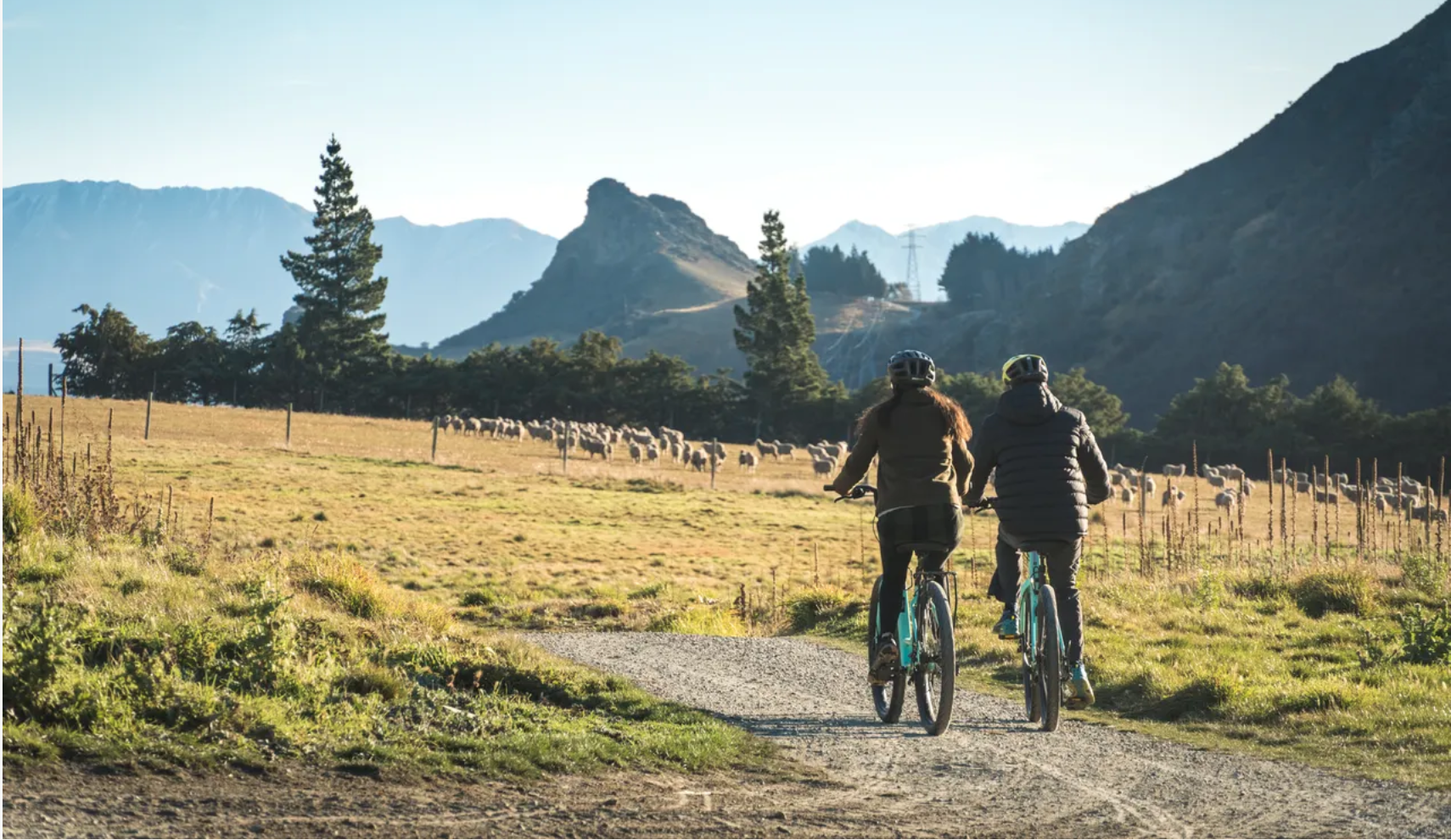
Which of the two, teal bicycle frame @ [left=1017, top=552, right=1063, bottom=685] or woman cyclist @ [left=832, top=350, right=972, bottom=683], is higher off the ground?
woman cyclist @ [left=832, top=350, right=972, bottom=683]

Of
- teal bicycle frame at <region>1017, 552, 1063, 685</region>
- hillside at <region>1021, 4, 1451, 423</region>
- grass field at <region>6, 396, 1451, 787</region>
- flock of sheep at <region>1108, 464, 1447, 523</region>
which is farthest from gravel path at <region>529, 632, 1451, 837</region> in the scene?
hillside at <region>1021, 4, 1451, 423</region>

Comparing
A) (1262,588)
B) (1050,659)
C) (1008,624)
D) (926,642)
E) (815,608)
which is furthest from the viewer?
(815,608)

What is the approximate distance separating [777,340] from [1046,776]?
9181cm

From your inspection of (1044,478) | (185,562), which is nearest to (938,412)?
(1044,478)

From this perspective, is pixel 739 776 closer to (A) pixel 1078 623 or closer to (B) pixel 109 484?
(A) pixel 1078 623

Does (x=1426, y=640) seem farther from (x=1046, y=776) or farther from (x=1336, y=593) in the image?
(x=1046, y=776)

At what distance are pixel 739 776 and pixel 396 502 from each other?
97.3ft

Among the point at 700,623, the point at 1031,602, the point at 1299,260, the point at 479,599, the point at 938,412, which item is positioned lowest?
the point at 479,599

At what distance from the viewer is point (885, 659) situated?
8.91 meters

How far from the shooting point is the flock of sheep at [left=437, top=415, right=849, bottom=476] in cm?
6234

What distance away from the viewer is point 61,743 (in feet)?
21.3

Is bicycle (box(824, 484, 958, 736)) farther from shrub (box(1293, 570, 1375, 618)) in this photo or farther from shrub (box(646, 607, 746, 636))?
shrub (box(646, 607, 746, 636))

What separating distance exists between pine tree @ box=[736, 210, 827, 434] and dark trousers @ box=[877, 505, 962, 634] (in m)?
86.1

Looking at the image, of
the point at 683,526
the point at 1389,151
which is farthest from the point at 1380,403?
the point at 683,526
